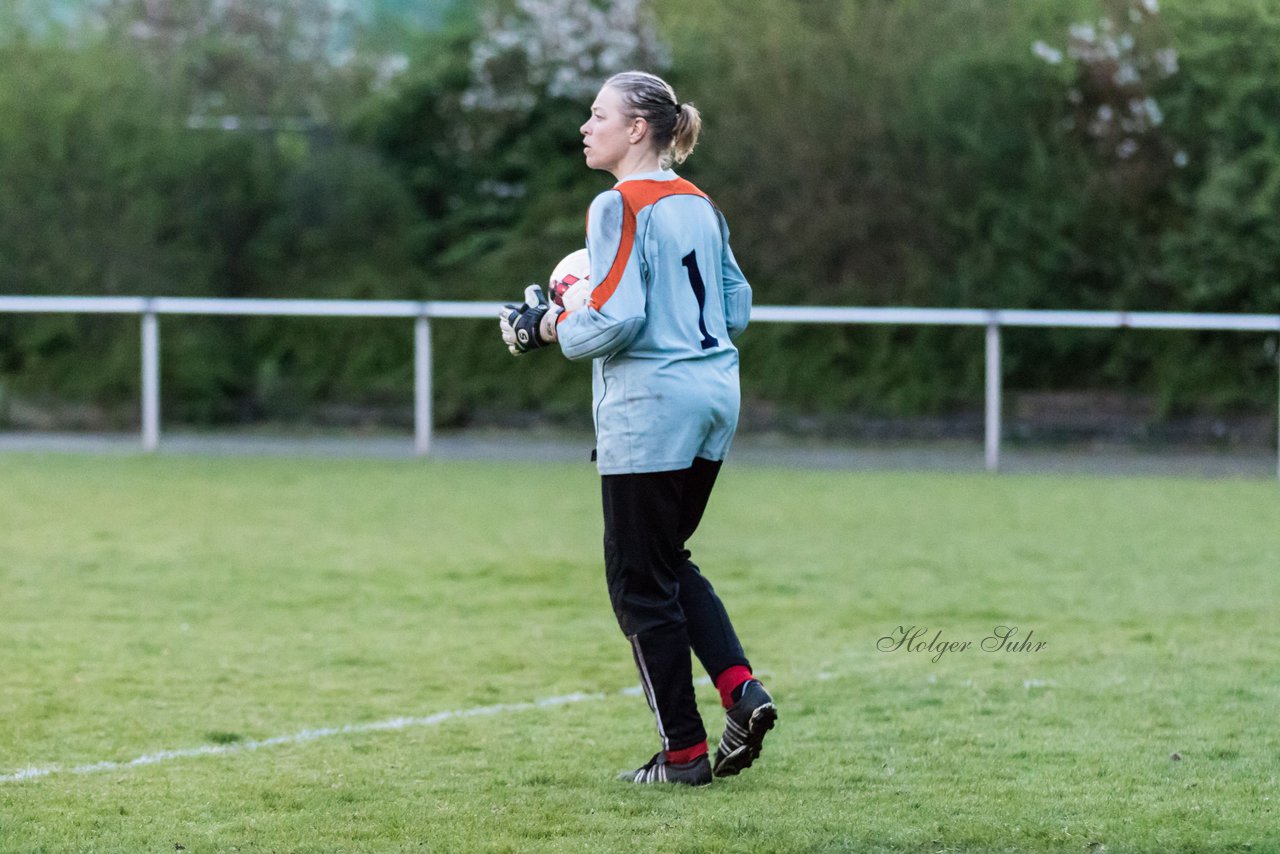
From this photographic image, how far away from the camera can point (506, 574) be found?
8.95 meters

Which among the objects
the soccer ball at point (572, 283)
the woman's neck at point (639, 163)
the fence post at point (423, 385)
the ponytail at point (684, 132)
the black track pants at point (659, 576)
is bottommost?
the fence post at point (423, 385)

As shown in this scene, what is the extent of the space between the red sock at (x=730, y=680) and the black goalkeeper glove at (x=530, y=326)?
3.18ft

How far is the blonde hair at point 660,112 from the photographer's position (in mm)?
4719

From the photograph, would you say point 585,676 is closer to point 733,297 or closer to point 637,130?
point 733,297

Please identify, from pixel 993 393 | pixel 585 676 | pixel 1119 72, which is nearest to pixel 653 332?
pixel 585 676

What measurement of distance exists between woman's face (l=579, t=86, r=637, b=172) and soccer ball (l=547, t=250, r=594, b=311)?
0.25m

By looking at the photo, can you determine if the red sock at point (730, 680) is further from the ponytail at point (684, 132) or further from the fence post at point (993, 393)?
the fence post at point (993, 393)

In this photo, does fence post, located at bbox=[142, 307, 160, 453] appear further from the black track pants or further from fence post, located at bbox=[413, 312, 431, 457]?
the black track pants

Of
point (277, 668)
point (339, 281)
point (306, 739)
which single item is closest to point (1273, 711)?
point (306, 739)

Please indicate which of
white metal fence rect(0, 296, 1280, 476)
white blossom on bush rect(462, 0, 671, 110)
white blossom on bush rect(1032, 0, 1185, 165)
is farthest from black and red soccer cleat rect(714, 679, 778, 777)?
white blossom on bush rect(462, 0, 671, 110)

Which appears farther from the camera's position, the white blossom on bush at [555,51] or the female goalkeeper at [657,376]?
the white blossom on bush at [555,51]

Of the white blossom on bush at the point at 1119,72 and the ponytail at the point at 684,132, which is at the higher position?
the white blossom on bush at the point at 1119,72

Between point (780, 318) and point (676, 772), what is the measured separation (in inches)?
397

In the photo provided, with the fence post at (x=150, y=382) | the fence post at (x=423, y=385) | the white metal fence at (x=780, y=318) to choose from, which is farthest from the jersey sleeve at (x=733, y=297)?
the fence post at (x=150, y=382)
